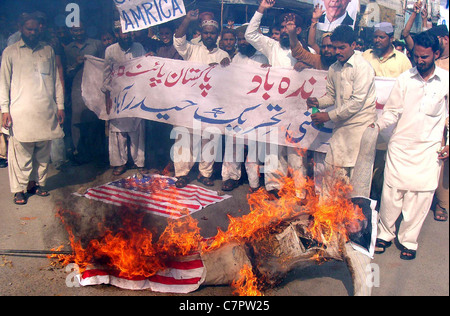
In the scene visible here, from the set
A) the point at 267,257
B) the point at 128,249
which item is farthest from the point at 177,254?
the point at 267,257

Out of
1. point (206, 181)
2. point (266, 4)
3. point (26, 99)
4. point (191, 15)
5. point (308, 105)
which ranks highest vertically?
point (266, 4)

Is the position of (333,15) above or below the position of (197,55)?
above

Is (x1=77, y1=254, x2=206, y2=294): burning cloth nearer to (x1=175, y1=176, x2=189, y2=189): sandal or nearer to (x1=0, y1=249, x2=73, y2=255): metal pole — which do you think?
(x1=0, y1=249, x2=73, y2=255): metal pole

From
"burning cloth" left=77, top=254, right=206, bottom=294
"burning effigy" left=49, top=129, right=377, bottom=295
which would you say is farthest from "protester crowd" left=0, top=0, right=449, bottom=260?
"burning cloth" left=77, top=254, right=206, bottom=294

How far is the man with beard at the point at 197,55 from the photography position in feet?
20.3

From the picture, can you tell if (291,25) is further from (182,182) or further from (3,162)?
(3,162)

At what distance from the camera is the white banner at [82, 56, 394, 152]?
555 cm

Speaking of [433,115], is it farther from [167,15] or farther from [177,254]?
[167,15]

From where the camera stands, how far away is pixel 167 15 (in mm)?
6352

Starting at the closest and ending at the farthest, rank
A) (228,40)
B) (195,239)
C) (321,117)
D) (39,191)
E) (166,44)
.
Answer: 1. (195,239)
2. (321,117)
3. (39,191)
4. (228,40)
5. (166,44)

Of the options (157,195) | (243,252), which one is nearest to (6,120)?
(157,195)

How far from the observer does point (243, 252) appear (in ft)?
11.6

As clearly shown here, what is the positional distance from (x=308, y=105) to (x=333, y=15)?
1446 mm

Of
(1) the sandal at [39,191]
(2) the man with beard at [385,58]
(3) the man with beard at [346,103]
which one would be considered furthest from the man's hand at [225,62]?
(1) the sandal at [39,191]
